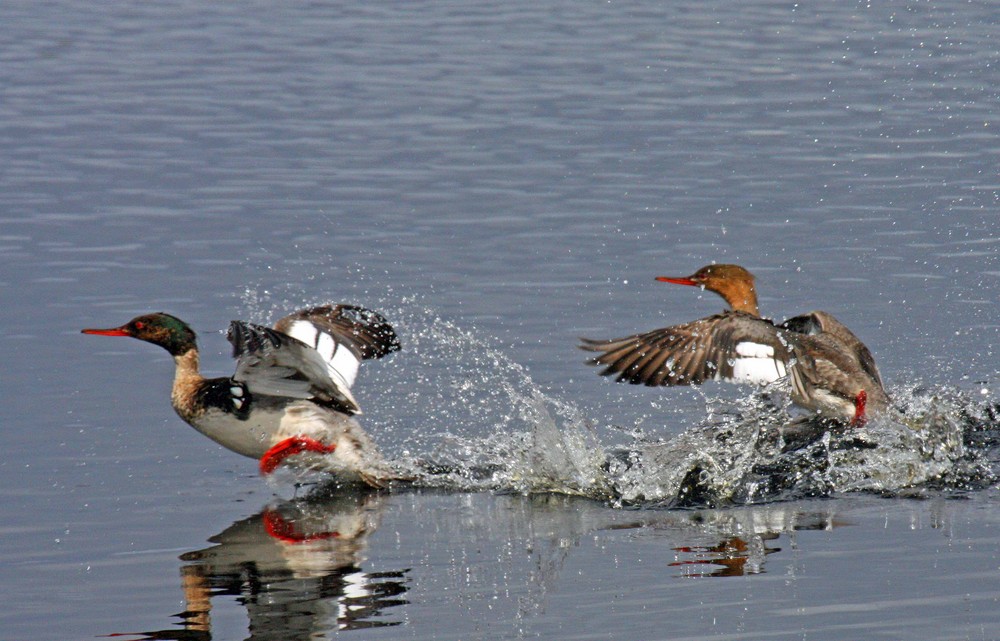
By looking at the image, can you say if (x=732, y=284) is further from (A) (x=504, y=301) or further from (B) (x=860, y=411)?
(A) (x=504, y=301)

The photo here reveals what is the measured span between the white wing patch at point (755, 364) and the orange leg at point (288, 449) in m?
2.23

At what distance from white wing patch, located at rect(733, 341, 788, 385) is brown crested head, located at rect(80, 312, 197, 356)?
304 cm

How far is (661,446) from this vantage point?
26.5 ft

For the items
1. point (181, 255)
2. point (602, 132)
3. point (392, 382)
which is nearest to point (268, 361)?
point (392, 382)

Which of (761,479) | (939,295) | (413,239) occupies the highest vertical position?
(413,239)

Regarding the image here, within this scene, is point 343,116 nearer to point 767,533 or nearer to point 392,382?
point 392,382

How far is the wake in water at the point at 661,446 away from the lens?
300 inches

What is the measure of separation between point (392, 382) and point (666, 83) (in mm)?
8799

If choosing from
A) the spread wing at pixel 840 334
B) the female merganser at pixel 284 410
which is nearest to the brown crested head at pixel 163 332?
the female merganser at pixel 284 410

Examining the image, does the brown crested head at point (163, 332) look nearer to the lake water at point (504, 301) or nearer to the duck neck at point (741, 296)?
the lake water at point (504, 301)

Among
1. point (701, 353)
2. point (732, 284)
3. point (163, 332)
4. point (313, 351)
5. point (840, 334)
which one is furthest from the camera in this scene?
point (732, 284)

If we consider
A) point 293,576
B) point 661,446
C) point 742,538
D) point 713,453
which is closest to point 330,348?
point 661,446

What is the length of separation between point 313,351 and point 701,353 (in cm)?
212

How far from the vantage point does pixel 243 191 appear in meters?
13.3
